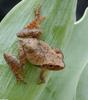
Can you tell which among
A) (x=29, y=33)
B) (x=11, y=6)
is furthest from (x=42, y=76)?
(x=11, y=6)

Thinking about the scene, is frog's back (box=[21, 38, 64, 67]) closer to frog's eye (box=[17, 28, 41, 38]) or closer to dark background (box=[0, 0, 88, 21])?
frog's eye (box=[17, 28, 41, 38])

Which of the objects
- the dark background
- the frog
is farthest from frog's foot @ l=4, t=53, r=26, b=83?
the dark background

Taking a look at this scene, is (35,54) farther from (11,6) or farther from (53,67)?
(11,6)

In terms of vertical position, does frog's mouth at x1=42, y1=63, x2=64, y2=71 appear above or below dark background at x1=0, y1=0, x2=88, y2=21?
above

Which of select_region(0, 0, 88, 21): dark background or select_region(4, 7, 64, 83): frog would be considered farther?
select_region(0, 0, 88, 21): dark background

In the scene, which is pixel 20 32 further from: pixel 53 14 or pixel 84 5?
pixel 84 5

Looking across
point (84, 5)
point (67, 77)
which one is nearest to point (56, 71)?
point (67, 77)

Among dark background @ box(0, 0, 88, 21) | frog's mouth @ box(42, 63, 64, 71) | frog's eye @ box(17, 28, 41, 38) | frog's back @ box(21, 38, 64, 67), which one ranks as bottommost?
dark background @ box(0, 0, 88, 21)
